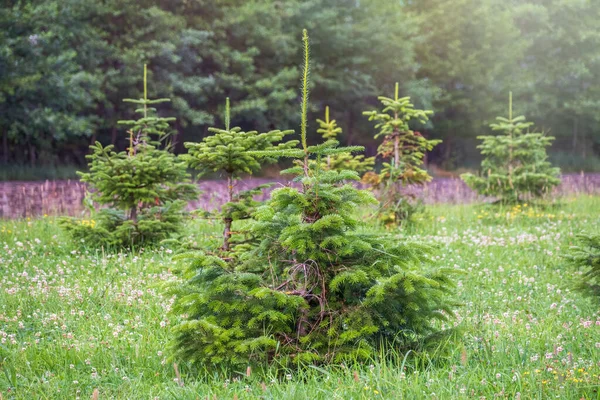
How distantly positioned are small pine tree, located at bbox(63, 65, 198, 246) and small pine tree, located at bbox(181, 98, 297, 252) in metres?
1.85

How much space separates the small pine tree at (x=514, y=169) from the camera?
12.4 m

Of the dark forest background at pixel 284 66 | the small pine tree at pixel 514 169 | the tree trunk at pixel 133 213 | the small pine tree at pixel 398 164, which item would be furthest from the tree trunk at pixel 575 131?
the tree trunk at pixel 133 213

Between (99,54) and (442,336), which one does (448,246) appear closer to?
(442,336)

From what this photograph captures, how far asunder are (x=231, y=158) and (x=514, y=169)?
27.8 feet

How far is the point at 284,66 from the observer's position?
3019 centimetres

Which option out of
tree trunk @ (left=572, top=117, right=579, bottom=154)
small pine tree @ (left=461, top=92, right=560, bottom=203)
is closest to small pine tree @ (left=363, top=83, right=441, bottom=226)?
small pine tree @ (left=461, top=92, right=560, bottom=203)

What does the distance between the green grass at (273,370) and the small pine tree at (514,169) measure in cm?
396

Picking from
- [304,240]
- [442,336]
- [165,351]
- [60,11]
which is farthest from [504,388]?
[60,11]

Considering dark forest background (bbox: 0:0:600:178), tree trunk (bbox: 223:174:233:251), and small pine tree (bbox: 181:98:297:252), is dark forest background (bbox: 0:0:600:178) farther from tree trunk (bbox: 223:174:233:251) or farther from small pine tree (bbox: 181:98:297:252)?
tree trunk (bbox: 223:174:233:251)

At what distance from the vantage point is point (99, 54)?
75.9ft

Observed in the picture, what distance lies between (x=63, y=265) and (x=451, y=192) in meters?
10.6

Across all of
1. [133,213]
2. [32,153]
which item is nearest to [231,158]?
[133,213]

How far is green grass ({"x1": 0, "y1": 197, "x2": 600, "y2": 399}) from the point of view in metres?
3.35

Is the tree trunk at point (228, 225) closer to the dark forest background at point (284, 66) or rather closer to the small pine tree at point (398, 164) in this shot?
the small pine tree at point (398, 164)
